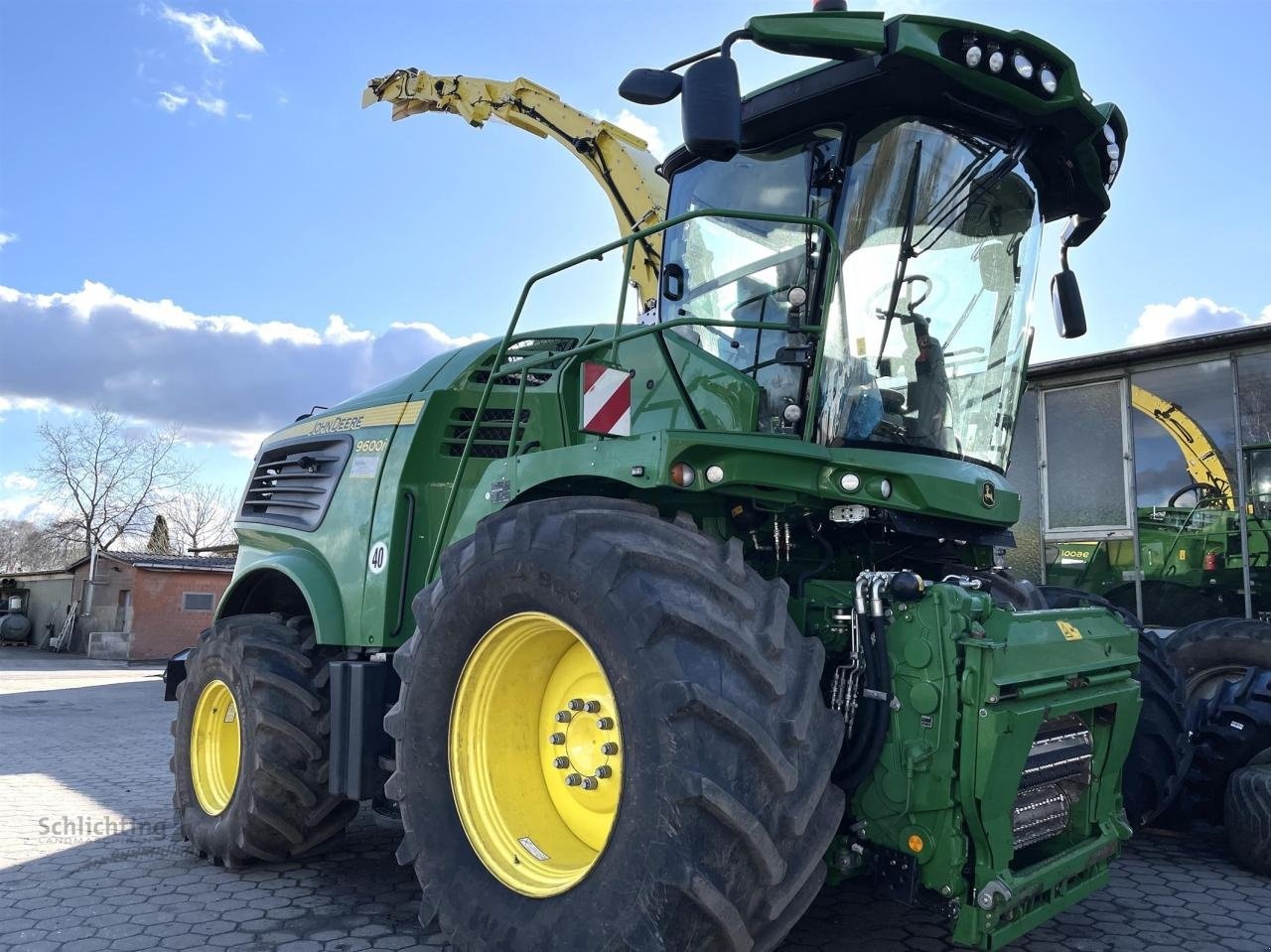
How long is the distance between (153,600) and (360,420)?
22.3 meters

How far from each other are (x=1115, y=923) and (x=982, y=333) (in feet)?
7.92

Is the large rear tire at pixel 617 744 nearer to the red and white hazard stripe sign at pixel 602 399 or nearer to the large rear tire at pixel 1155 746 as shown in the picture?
the red and white hazard stripe sign at pixel 602 399

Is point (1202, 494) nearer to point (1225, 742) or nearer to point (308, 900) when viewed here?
point (1225, 742)

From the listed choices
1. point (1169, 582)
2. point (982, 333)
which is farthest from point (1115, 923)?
point (1169, 582)

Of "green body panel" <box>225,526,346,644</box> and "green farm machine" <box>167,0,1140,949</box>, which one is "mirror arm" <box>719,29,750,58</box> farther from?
"green body panel" <box>225,526,346,644</box>

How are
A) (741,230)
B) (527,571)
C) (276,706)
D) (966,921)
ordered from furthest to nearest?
(276,706) → (741,230) → (527,571) → (966,921)

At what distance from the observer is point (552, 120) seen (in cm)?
858

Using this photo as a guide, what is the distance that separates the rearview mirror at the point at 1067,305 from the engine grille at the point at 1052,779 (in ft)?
5.80

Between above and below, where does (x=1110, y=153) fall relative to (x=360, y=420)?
above

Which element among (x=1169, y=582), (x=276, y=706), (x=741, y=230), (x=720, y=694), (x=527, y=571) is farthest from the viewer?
(x=1169, y=582)

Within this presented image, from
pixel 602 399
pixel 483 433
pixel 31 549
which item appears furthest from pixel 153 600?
pixel 31 549

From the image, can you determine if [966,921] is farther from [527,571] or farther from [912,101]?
[912,101]

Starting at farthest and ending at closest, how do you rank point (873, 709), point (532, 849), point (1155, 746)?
point (1155, 746), point (532, 849), point (873, 709)

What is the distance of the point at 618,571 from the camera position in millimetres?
2754
